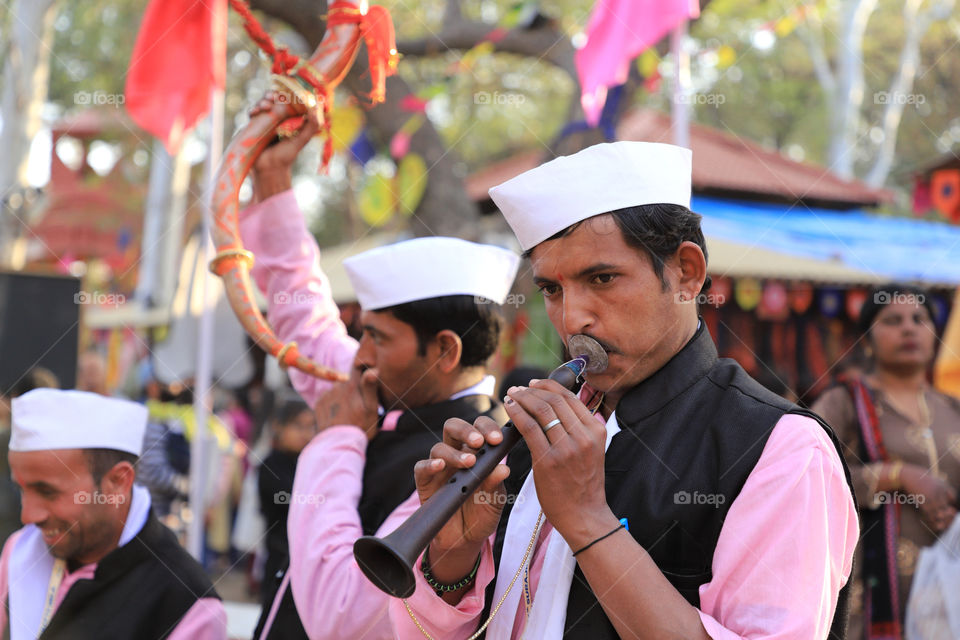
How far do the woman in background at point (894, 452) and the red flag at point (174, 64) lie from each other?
3354mm

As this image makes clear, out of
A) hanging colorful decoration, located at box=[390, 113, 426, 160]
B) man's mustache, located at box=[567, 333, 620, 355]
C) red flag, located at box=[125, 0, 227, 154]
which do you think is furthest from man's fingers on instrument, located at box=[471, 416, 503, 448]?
hanging colorful decoration, located at box=[390, 113, 426, 160]

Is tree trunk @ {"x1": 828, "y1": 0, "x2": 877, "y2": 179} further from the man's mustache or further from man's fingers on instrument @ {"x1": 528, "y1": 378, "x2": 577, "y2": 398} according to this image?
man's fingers on instrument @ {"x1": 528, "y1": 378, "x2": 577, "y2": 398}

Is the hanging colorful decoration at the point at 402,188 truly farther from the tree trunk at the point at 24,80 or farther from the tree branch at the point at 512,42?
the tree trunk at the point at 24,80

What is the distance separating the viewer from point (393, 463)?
2.36 metres

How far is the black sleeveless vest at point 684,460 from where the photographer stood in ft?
4.82

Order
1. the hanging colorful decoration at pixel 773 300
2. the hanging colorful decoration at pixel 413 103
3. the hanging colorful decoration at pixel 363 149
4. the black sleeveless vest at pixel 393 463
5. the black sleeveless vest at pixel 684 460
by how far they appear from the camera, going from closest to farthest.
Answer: the black sleeveless vest at pixel 684 460 < the black sleeveless vest at pixel 393 463 < the hanging colorful decoration at pixel 413 103 < the hanging colorful decoration at pixel 363 149 < the hanging colorful decoration at pixel 773 300

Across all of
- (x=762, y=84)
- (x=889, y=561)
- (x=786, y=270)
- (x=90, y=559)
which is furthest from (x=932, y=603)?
(x=762, y=84)

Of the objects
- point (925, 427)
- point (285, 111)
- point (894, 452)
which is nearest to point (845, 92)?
point (925, 427)

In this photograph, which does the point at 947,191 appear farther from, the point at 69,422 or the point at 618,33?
the point at 69,422

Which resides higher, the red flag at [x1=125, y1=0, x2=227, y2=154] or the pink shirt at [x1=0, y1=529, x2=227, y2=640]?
the red flag at [x1=125, y1=0, x2=227, y2=154]

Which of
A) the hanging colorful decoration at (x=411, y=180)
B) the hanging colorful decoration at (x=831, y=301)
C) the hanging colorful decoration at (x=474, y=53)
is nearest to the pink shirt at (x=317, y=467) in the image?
the hanging colorful decoration at (x=411, y=180)

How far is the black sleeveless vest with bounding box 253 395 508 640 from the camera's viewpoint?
2.32m

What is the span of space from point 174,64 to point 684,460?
4067mm

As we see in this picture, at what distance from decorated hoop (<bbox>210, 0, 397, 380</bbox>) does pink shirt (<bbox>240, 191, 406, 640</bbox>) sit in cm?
23
